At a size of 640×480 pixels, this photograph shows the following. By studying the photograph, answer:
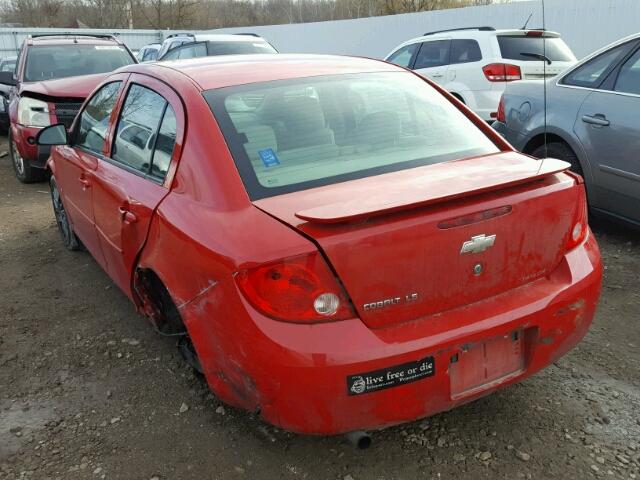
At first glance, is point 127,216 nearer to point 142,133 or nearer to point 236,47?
point 142,133

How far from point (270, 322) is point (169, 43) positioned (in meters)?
12.3

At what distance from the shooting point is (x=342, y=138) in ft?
8.61

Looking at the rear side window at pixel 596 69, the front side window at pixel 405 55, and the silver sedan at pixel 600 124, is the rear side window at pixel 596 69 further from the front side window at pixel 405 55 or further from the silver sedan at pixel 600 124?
the front side window at pixel 405 55

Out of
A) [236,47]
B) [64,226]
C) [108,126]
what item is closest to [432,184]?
[108,126]

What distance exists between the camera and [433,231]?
6.66 ft

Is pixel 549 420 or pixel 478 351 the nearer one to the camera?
pixel 478 351

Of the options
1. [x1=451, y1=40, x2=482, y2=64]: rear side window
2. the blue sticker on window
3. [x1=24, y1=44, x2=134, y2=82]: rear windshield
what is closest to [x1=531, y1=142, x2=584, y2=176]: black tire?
the blue sticker on window

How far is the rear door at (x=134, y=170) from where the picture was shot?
264 centimetres

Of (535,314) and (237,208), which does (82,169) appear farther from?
(535,314)

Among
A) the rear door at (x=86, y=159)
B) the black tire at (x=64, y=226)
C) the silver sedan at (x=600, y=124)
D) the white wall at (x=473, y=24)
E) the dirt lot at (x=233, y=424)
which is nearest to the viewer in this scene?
the dirt lot at (x=233, y=424)

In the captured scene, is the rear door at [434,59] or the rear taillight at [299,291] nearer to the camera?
the rear taillight at [299,291]

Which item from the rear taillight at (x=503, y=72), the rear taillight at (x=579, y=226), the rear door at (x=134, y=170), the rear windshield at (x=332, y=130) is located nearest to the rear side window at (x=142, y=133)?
the rear door at (x=134, y=170)

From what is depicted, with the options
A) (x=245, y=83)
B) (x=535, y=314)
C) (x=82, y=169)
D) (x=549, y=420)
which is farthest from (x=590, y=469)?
(x=82, y=169)

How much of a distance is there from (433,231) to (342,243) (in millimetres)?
331
